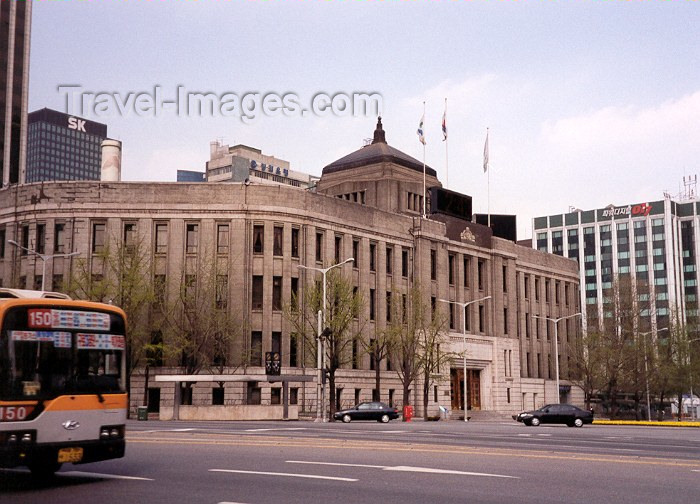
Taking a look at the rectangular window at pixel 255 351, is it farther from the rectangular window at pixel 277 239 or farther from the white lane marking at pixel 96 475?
the white lane marking at pixel 96 475

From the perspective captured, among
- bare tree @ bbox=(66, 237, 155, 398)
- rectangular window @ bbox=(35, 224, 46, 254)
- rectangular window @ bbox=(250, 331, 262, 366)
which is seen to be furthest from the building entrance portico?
rectangular window @ bbox=(35, 224, 46, 254)

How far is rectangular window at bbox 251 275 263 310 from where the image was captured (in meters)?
58.3

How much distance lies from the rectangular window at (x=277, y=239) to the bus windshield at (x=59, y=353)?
45276 mm

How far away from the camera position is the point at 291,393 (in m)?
58.3

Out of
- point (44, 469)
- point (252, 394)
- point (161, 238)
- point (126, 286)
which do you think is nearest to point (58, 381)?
point (44, 469)

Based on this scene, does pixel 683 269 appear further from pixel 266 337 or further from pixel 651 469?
pixel 651 469

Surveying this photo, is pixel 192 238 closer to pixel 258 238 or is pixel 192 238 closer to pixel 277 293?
pixel 258 238

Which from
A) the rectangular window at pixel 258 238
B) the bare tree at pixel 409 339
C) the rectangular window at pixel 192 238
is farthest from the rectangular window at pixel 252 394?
the bare tree at pixel 409 339

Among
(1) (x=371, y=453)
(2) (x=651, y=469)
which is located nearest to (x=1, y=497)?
(1) (x=371, y=453)

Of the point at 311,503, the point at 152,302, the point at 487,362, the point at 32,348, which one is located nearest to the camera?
the point at 311,503

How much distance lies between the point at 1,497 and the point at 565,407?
38.3 m

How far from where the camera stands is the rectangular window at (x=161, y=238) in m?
58.4

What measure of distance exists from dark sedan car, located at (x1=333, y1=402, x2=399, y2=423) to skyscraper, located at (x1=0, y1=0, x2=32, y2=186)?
274 feet

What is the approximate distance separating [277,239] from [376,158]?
25.9 metres
